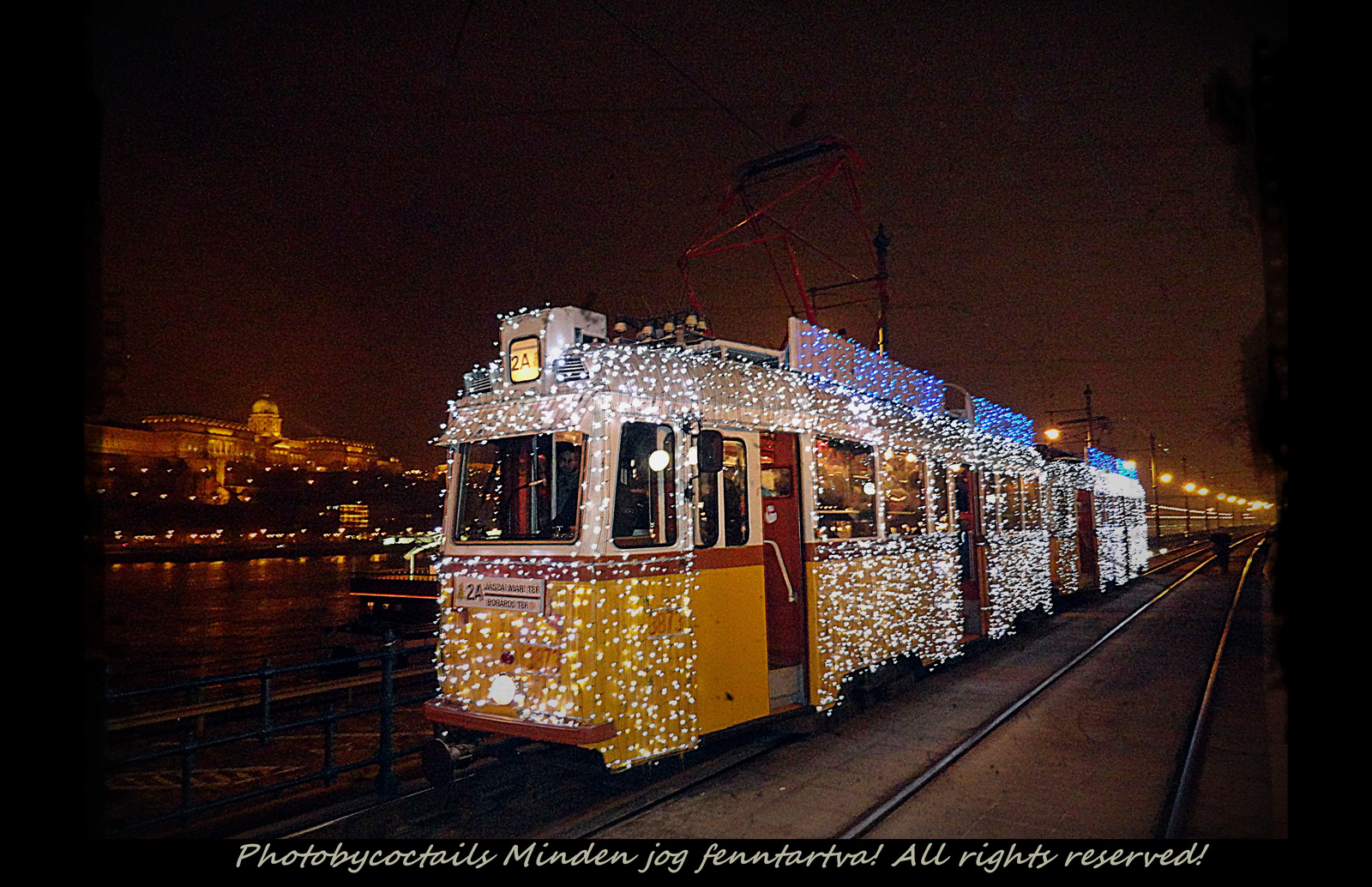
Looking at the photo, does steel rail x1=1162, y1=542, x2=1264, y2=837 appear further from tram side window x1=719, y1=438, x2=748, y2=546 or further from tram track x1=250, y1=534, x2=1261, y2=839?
tram side window x1=719, y1=438, x2=748, y2=546

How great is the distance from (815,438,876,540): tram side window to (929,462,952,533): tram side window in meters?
1.63

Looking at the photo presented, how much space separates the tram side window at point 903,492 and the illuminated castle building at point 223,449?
8161 cm

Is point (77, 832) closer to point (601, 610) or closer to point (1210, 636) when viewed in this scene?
point (601, 610)

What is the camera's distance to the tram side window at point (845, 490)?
23.9ft

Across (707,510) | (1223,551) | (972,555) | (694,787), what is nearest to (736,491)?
(707,510)

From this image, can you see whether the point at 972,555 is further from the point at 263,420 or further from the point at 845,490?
the point at 263,420

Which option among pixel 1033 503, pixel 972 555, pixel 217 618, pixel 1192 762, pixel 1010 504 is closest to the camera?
pixel 1192 762

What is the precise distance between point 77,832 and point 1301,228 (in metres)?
5.22

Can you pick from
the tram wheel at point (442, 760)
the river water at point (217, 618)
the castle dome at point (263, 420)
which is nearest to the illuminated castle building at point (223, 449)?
the castle dome at point (263, 420)

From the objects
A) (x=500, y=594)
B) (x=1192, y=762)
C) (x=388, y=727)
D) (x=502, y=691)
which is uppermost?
(x=500, y=594)

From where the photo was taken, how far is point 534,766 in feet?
21.1

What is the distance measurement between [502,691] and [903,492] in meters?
5.06

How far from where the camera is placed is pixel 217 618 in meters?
25.1

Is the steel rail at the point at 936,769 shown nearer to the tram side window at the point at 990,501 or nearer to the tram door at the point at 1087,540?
the tram side window at the point at 990,501
